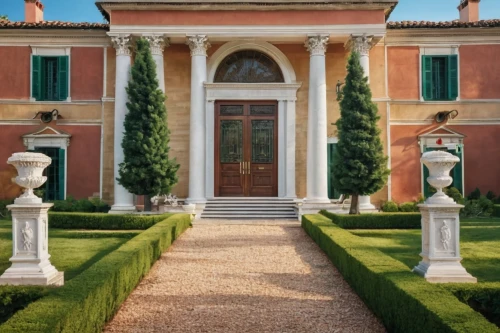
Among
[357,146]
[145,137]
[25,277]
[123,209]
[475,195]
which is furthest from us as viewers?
[475,195]

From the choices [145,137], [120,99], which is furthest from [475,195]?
[120,99]

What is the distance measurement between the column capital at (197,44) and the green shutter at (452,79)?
967 centimetres

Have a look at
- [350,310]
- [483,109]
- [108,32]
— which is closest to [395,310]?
[350,310]

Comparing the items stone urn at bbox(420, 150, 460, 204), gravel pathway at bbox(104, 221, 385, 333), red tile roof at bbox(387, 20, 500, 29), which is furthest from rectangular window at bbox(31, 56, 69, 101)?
stone urn at bbox(420, 150, 460, 204)

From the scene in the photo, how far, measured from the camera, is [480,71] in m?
21.8

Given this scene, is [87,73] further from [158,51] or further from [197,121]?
[197,121]

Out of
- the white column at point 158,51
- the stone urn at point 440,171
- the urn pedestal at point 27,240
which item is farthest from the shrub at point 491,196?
the urn pedestal at point 27,240

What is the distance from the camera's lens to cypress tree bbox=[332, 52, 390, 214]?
17.3 m

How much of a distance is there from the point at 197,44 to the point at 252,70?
2931 millimetres

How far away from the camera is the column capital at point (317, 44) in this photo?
19766mm

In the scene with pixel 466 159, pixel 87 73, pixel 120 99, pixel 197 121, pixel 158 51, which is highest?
pixel 158 51

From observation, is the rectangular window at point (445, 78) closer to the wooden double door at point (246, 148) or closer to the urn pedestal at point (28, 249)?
the wooden double door at point (246, 148)

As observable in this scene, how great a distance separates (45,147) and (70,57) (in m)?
3.67

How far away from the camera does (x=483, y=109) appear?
71.3 feet
